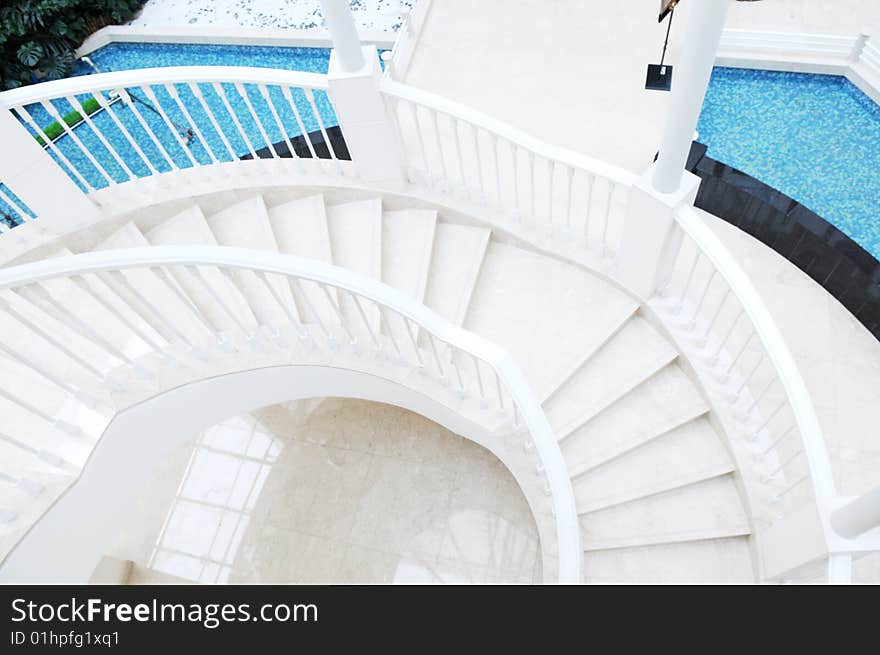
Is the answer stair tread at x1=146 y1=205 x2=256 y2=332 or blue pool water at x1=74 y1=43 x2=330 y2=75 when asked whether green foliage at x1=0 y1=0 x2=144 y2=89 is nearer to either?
blue pool water at x1=74 y1=43 x2=330 y2=75

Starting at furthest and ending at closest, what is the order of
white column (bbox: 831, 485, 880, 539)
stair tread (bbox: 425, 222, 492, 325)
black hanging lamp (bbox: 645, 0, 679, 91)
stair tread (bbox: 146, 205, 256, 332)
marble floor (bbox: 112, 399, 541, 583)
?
1. black hanging lamp (bbox: 645, 0, 679, 91)
2. marble floor (bbox: 112, 399, 541, 583)
3. stair tread (bbox: 425, 222, 492, 325)
4. stair tread (bbox: 146, 205, 256, 332)
5. white column (bbox: 831, 485, 880, 539)

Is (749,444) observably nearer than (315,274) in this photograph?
No

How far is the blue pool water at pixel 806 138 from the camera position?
4723 mm

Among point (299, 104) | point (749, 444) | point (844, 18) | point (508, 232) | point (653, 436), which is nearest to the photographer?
point (749, 444)

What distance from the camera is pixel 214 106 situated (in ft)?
20.3

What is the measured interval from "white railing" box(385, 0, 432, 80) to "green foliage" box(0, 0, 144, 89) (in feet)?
11.7

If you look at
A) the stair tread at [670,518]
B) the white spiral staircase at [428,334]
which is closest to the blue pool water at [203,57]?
the white spiral staircase at [428,334]

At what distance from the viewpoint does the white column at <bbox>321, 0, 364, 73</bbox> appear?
3059 millimetres

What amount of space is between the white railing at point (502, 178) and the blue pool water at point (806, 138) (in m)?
1.68

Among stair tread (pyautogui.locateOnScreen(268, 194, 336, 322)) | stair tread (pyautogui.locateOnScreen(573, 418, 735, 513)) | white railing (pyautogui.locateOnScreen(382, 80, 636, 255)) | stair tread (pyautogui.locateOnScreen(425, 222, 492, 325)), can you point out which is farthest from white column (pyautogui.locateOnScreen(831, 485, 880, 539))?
stair tread (pyautogui.locateOnScreen(268, 194, 336, 322))
